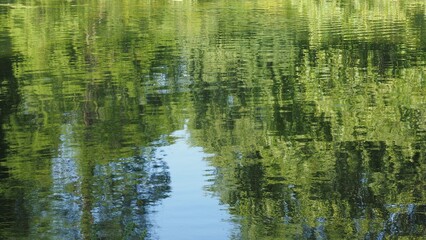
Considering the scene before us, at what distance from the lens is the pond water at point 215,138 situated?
9.44 meters

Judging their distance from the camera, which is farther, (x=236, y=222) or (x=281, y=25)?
(x=281, y=25)

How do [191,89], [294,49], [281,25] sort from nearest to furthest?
[191,89], [294,49], [281,25]

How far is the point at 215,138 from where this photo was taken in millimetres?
13453

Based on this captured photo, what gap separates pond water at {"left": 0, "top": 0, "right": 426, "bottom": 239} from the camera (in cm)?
944

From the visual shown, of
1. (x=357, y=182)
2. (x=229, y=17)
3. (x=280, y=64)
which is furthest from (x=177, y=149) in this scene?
(x=229, y=17)

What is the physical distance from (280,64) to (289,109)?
22.3 ft

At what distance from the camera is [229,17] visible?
35.7 m

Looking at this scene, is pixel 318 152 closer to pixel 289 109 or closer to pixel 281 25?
pixel 289 109

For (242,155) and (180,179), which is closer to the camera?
(180,179)

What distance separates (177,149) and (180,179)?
1786 mm

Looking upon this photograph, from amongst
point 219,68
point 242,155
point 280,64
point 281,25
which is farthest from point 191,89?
point 281,25

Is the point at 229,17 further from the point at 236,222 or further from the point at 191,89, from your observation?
the point at 236,222

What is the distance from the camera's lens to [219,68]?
2109 centimetres

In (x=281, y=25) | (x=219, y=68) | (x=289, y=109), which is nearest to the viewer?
(x=289, y=109)
